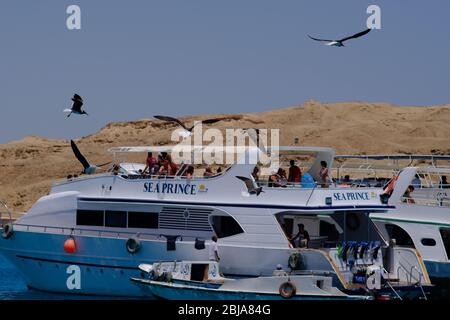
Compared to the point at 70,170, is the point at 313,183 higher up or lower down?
higher up

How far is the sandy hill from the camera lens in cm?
7925

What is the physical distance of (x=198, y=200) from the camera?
921 inches

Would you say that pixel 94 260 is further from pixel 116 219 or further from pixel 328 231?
pixel 328 231

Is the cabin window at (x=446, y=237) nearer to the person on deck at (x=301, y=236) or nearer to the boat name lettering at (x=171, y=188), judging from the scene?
the person on deck at (x=301, y=236)

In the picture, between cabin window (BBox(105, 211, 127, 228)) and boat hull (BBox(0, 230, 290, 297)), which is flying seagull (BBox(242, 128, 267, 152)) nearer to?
boat hull (BBox(0, 230, 290, 297))

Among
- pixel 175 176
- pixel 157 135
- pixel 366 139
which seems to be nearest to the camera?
pixel 175 176

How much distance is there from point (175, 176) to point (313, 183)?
139 inches

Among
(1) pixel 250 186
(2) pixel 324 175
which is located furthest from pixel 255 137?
(2) pixel 324 175

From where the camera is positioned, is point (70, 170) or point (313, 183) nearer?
point (313, 183)

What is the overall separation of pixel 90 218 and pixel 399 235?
9.37 meters

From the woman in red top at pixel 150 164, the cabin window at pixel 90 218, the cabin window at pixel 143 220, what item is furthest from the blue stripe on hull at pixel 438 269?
the cabin window at pixel 90 218
